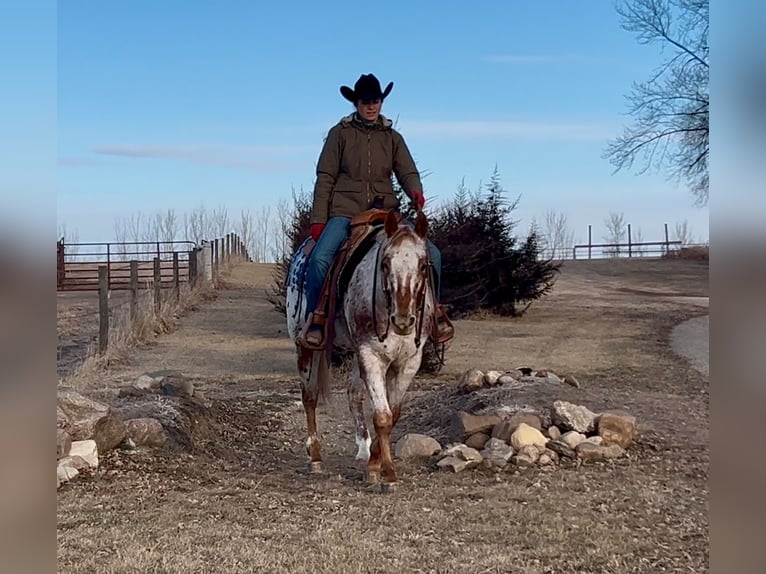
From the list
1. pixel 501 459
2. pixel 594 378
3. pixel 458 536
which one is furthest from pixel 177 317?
pixel 458 536

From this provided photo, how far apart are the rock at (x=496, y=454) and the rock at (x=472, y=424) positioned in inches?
14.5

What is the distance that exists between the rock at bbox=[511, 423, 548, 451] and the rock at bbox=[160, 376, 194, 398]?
362cm

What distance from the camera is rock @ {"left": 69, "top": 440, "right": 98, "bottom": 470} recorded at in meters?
5.35

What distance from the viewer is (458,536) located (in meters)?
4.12

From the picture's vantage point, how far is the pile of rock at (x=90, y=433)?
5273 millimetres

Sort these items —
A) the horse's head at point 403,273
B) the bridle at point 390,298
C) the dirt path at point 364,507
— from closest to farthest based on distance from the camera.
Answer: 1. the dirt path at point 364,507
2. the horse's head at point 403,273
3. the bridle at point 390,298

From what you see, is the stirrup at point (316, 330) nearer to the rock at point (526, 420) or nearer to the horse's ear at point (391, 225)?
the horse's ear at point (391, 225)

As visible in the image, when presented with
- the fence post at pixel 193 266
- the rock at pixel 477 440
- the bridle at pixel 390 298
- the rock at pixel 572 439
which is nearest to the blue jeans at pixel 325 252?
the bridle at pixel 390 298

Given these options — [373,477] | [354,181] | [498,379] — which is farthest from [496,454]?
[498,379]

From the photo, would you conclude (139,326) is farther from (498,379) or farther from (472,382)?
(498,379)

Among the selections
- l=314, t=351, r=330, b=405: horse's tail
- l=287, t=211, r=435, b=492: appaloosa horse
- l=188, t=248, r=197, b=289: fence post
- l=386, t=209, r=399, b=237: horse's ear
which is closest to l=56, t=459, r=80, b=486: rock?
l=287, t=211, r=435, b=492: appaloosa horse
